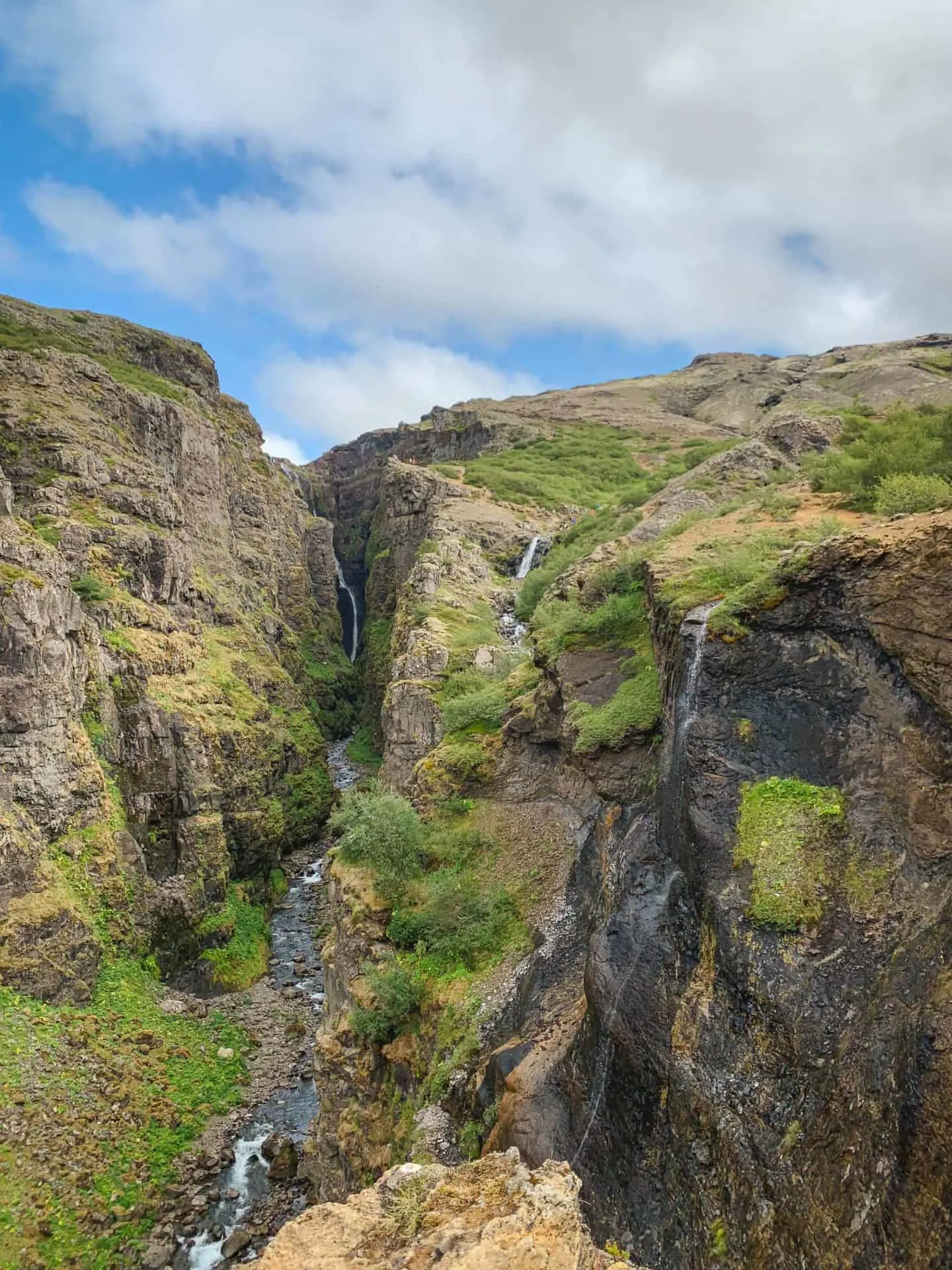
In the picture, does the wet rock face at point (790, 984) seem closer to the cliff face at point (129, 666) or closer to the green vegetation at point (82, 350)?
the cliff face at point (129, 666)

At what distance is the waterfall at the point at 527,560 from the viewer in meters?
47.0

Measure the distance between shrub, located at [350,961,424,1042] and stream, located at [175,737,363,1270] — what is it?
17.9 feet

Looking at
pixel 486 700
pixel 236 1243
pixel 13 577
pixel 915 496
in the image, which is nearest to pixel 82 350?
pixel 13 577

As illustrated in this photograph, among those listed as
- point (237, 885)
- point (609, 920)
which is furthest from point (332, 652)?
point (609, 920)

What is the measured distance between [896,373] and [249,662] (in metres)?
59.6

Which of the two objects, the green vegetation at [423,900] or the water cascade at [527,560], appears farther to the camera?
the water cascade at [527,560]

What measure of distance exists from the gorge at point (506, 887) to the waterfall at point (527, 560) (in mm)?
663

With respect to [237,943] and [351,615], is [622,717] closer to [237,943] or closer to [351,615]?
[237,943]

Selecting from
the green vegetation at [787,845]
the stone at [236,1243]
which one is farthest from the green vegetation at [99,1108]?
the green vegetation at [787,845]

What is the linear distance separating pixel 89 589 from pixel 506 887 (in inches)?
1066

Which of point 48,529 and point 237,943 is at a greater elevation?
point 48,529

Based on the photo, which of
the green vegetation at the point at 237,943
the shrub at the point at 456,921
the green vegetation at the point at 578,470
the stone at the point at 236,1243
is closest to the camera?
the shrub at the point at 456,921

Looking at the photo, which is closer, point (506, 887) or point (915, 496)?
point (915, 496)

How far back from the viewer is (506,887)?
17.1 metres
